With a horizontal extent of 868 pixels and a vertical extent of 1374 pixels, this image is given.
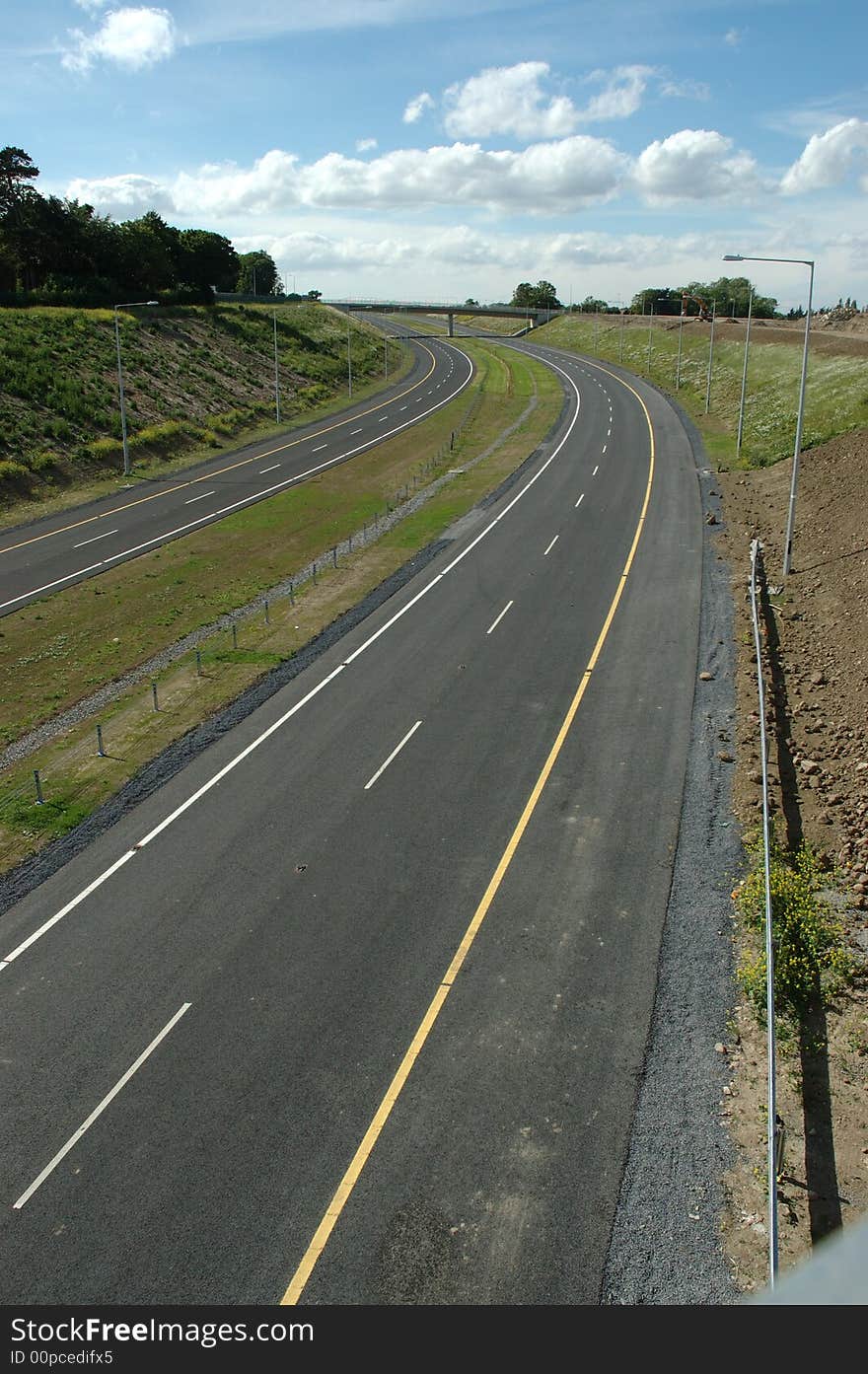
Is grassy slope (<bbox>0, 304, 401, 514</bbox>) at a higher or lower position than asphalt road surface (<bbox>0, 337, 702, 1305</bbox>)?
higher

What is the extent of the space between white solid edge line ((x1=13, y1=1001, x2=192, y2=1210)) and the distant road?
24.2 m

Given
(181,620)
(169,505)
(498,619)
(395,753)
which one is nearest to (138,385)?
(169,505)

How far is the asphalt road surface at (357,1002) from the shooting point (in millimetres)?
10820

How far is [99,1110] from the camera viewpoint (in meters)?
12.7

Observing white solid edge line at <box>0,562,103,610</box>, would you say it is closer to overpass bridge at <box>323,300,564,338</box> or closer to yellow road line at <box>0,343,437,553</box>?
yellow road line at <box>0,343,437,553</box>

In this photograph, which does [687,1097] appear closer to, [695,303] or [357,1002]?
[357,1002]

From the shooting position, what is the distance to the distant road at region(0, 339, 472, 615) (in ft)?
129

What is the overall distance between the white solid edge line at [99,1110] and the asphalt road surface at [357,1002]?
38 millimetres

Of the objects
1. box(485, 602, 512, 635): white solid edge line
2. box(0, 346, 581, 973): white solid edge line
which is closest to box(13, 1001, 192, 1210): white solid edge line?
box(0, 346, 581, 973): white solid edge line

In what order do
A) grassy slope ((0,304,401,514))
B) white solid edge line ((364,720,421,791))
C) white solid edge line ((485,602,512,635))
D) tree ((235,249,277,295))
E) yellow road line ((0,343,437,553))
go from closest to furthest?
white solid edge line ((364,720,421,791)), white solid edge line ((485,602,512,635)), yellow road line ((0,343,437,553)), grassy slope ((0,304,401,514)), tree ((235,249,277,295))

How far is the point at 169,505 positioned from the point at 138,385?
2269 cm

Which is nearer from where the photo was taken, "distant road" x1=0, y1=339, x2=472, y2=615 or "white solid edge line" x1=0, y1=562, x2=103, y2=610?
"white solid edge line" x1=0, y1=562, x2=103, y2=610

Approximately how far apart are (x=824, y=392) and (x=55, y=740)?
181 ft

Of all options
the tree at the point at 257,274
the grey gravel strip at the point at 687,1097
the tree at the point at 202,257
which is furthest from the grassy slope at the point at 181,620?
the tree at the point at 257,274
